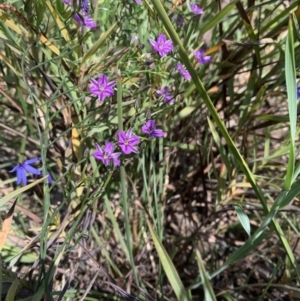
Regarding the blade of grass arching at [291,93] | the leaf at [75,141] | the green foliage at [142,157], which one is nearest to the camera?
the blade of grass arching at [291,93]

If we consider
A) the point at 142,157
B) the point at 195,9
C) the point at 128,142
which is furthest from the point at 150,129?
the point at 195,9

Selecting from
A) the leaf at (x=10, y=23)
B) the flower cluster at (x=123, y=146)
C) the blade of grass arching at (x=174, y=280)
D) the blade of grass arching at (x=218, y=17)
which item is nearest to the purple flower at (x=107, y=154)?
the flower cluster at (x=123, y=146)

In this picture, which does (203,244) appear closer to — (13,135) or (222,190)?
(222,190)

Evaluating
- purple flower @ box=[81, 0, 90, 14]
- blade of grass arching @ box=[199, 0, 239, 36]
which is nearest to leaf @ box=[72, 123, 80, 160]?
purple flower @ box=[81, 0, 90, 14]

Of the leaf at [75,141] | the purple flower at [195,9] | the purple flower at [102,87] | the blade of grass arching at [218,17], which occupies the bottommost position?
the leaf at [75,141]

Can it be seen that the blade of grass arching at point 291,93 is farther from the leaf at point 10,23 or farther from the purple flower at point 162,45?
the leaf at point 10,23

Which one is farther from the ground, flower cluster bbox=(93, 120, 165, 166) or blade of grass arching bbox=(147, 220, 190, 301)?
flower cluster bbox=(93, 120, 165, 166)

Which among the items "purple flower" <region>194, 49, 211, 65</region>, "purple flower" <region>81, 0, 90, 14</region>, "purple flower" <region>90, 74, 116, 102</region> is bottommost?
"purple flower" <region>90, 74, 116, 102</region>

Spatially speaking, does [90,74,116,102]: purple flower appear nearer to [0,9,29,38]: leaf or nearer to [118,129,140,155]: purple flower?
[118,129,140,155]: purple flower
